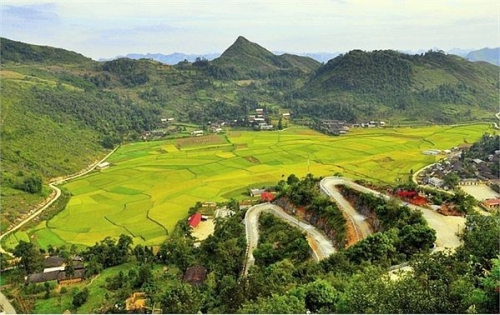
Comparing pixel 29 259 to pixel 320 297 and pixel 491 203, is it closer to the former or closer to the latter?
pixel 320 297

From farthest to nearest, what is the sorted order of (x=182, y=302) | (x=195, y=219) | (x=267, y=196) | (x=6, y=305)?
(x=267, y=196), (x=195, y=219), (x=6, y=305), (x=182, y=302)

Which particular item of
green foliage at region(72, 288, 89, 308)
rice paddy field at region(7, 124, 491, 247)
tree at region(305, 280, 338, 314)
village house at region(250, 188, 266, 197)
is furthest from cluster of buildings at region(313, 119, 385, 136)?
tree at region(305, 280, 338, 314)

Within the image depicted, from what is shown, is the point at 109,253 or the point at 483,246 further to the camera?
the point at 109,253

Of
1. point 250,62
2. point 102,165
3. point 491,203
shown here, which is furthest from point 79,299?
point 250,62

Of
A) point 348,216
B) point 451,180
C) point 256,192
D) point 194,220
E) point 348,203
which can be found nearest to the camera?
point 348,216

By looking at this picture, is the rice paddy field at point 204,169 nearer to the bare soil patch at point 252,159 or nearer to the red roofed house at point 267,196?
the bare soil patch at point 252,159

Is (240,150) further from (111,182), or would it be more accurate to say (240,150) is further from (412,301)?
(412,301)

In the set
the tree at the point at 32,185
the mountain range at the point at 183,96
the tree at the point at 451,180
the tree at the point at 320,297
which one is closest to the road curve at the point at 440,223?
the tree at the point at 320,297
